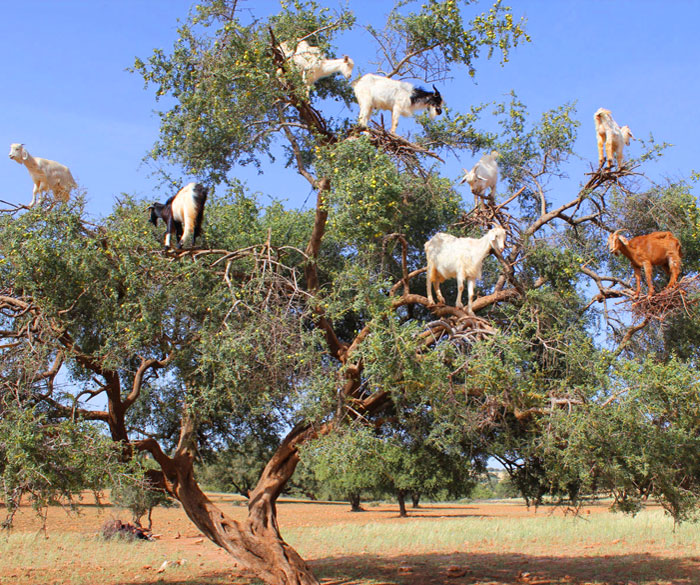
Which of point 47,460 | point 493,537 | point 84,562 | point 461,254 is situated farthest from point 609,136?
point 493,537

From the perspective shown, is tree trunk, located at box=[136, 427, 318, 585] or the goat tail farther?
tree trunk, located at box=[136, 427, 318, 585]

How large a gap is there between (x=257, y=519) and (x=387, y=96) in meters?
6.53

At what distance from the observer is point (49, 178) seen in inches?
363

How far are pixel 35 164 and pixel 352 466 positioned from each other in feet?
19.0

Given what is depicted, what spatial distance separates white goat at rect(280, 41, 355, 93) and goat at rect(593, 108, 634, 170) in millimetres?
3671

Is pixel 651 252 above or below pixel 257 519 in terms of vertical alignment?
above

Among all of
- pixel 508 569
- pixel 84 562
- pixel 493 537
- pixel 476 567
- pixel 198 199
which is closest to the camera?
pixel 198 199

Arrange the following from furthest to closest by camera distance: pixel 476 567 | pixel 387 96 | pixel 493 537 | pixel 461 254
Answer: pixel 493 537 < pixel 476 567 < pixel 387 96 < pixel 461 254

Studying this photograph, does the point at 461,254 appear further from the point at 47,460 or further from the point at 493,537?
the point at 493,537

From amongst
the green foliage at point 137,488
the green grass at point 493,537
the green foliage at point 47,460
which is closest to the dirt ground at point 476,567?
the green grass at point 493,537

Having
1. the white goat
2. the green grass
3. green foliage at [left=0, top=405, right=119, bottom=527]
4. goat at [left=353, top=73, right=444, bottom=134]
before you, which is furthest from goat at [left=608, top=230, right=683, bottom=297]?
the green grass

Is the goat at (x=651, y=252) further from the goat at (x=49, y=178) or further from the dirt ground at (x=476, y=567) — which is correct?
the goat at (x=49, y=178)

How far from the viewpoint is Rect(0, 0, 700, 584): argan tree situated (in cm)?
805

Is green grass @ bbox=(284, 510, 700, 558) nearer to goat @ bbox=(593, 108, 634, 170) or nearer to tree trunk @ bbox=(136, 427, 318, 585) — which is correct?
tree trunk @ bbox=(136, 427, 318, 585)
